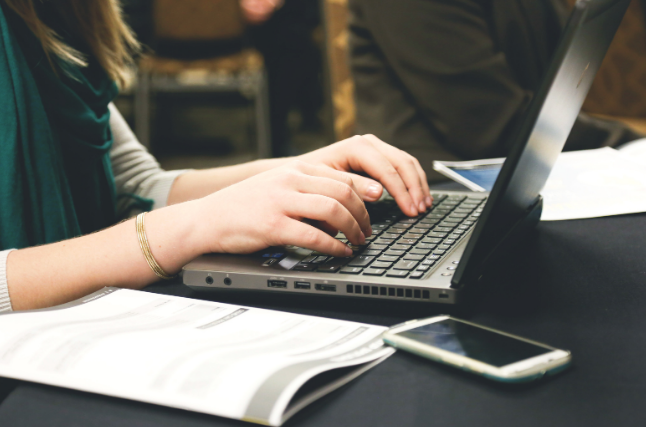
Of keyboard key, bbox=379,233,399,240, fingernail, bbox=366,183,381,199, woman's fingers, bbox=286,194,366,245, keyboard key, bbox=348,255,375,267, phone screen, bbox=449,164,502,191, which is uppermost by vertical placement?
woman's fingers, bbox=286,194,366,245

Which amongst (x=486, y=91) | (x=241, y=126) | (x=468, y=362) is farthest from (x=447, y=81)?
(x=241, y=126)

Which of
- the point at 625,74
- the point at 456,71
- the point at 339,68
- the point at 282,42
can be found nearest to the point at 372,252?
the point at 456,71

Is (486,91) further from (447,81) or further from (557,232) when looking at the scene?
(557,232)

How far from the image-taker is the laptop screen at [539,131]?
335mm

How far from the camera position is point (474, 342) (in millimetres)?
345

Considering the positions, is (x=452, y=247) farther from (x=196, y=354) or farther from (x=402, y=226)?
(x=196, y=354)

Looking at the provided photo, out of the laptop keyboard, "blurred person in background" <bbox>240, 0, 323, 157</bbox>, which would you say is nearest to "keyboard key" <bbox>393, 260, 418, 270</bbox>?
the laptop keyboard

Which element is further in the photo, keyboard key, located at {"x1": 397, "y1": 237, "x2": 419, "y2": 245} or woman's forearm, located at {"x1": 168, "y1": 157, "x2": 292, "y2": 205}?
woman's forearm, located at {"x1": 168, "y1": 157, "x2": 292, "y2": 205}

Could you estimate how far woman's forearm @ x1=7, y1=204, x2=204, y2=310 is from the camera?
0.51m

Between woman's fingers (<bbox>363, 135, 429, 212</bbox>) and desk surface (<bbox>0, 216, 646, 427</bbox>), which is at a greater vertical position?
woman's fingers (<bbox>363, 135, 429, 212</bbox>)

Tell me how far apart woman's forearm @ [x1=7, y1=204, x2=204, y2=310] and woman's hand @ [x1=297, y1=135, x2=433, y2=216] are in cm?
21

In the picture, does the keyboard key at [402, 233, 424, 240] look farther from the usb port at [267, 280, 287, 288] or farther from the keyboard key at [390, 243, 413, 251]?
the usb port at [267, 280, 287, 288]

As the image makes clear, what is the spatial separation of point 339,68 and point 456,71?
426 millimetres

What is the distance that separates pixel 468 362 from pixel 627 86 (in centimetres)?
178
